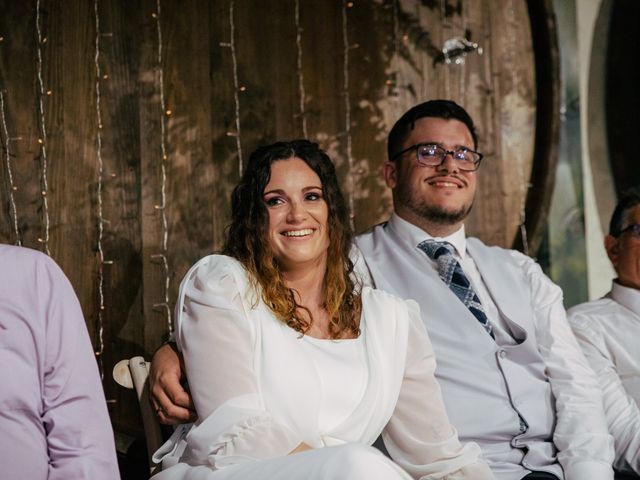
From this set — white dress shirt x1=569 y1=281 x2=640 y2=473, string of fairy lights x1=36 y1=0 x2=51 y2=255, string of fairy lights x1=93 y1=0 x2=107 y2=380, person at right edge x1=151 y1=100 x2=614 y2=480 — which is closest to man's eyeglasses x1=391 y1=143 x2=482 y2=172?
person at right edge x1=151 y1=100 x2=614 y2=480

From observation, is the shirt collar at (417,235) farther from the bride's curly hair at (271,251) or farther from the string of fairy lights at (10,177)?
the string of fairy lights at (10,177)

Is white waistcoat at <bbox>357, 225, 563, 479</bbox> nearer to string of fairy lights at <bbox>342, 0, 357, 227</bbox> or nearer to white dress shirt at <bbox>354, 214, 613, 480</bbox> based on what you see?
white dress shirt at <bbox>354, 214, 613, 480</bbox>

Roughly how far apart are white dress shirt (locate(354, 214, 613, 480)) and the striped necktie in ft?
0.07

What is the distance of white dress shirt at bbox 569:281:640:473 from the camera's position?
2.29m

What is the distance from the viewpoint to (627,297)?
2.49 meters

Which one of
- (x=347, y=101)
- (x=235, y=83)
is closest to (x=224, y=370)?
(x=235, y=83)

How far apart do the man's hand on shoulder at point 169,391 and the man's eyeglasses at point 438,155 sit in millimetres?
896

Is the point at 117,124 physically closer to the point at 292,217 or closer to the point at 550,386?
the point at 292,217

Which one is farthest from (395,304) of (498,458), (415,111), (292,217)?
(415,111)

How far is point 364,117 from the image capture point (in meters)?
2.72

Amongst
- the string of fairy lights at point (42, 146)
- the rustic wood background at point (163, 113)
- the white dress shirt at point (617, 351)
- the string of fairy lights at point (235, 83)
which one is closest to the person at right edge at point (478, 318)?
the white dress shirt at point (617, 351)

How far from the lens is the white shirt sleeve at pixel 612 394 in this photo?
88.7 inches

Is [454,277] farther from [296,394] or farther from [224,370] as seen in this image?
[224,370]

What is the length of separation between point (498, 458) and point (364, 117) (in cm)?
111
